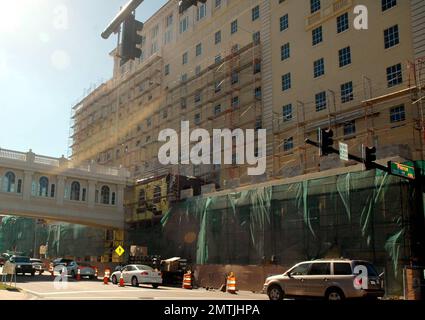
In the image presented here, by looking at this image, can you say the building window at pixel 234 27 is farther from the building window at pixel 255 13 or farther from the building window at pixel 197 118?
the building window at pixel 197 118

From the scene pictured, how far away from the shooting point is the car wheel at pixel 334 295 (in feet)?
56.6

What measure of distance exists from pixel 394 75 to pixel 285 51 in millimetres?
11706

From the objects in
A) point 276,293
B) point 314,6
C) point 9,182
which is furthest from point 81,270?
point 314,6

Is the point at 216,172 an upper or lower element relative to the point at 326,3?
lower

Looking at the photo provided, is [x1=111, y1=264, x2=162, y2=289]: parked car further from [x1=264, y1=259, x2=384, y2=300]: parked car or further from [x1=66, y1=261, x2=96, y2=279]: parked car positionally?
[x1=264, y1=259, x2=384, y2=300]: parked car

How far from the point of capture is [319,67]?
38688 mm

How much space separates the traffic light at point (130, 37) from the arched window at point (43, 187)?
4107cm

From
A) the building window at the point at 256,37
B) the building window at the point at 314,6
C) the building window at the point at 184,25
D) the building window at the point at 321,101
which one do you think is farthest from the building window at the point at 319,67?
the building window at the point at 184,25

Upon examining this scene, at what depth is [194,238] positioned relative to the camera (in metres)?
40.7

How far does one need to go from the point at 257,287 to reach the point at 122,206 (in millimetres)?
27807

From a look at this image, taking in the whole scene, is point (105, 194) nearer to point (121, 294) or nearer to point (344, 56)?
point (344, 56)

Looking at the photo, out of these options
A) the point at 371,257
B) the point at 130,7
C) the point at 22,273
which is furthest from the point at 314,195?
the point at 22,273

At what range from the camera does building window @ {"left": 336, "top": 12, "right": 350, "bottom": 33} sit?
37147 millimetres

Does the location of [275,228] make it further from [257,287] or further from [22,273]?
[22,273]
